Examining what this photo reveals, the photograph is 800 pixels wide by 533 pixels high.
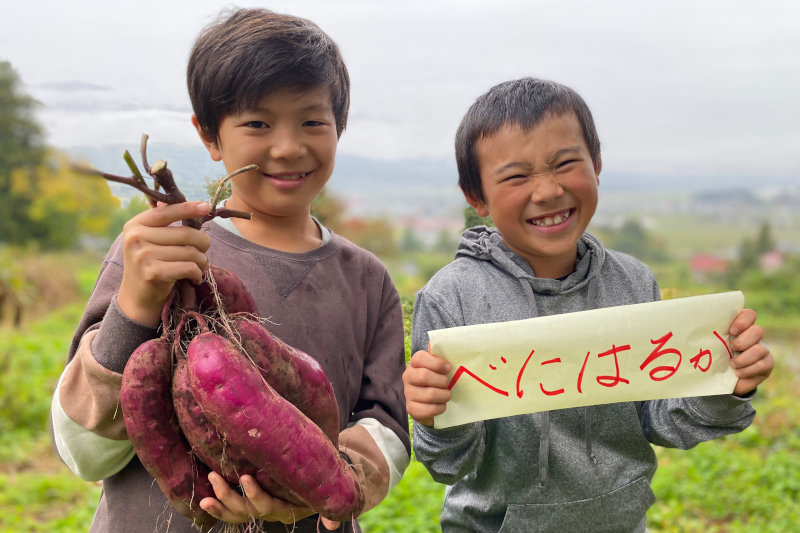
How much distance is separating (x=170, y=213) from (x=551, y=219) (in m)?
0.84

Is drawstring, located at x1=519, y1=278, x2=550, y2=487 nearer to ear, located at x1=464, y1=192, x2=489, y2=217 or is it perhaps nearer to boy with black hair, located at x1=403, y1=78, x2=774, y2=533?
boy with black hair, located at x1=403, y1=78, x2=774, y2=533

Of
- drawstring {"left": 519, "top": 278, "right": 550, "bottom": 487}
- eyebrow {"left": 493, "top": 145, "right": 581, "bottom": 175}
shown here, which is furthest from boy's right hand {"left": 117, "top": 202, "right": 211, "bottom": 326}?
drawstring {"left": 519, "top": 278, "right": 550, "bottom": 487}

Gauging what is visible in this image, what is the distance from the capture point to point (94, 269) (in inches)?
554

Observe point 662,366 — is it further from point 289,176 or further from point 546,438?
point 289,176

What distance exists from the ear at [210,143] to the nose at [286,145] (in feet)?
0.66

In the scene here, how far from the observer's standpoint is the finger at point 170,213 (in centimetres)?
125

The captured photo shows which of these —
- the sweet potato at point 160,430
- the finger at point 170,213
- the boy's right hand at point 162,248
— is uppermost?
the finger at point 170,213

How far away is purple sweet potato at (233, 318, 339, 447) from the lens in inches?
54.9

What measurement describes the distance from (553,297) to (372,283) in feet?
1.48

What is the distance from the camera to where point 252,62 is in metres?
1.55

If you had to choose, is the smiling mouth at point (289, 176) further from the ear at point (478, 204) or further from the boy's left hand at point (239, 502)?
the boy's left hand at point (239, 502)

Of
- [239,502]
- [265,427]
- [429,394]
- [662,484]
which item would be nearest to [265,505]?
[239,502]

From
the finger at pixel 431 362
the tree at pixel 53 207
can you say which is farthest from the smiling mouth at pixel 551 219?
the tree at pixel 53 207

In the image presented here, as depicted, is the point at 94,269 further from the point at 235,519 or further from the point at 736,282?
the point at 235,519
